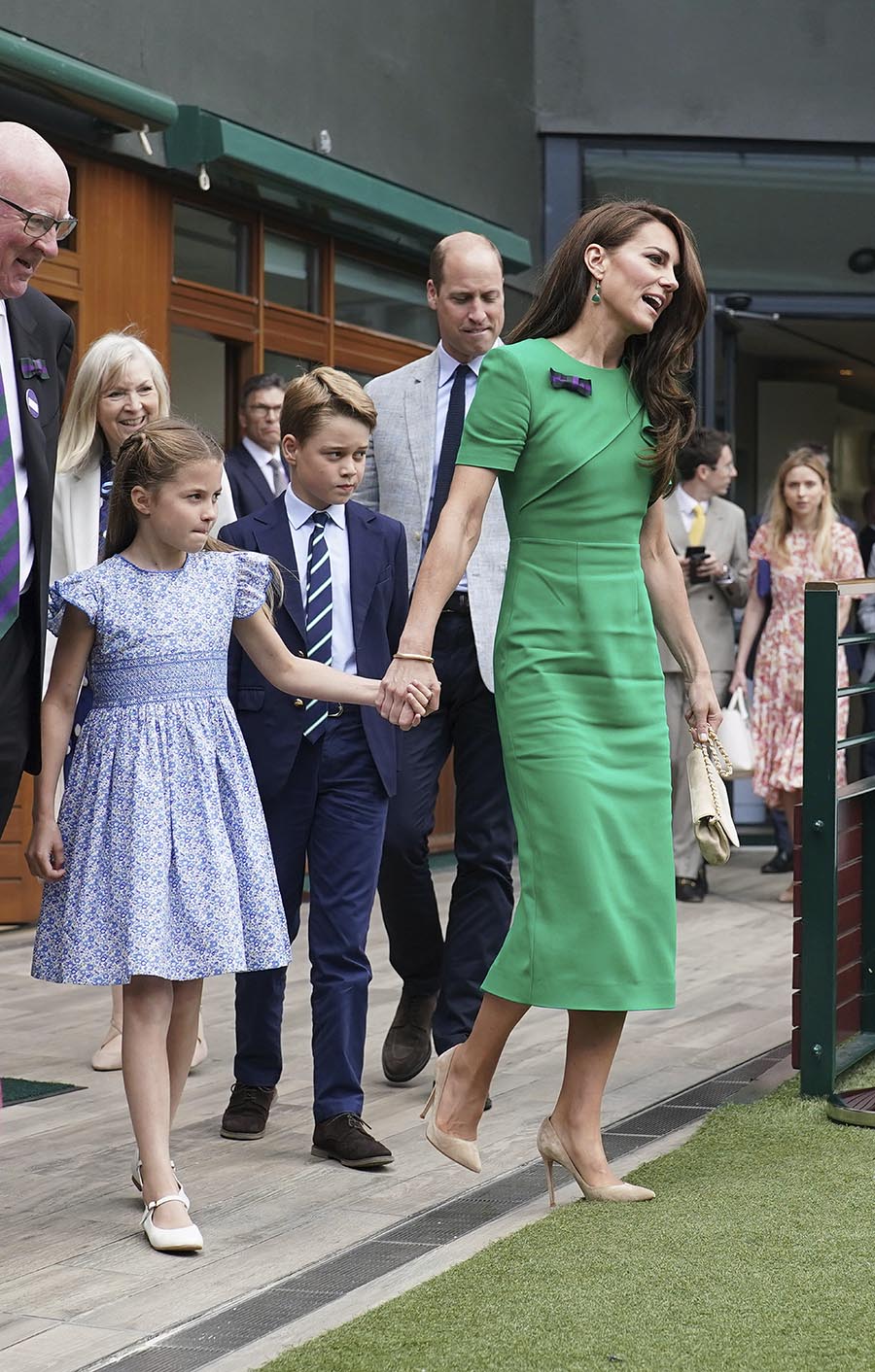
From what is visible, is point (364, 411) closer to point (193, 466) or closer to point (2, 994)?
point (193, 466)

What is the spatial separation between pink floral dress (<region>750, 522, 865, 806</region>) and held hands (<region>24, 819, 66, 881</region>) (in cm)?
572

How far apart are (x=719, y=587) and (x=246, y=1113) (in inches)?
205

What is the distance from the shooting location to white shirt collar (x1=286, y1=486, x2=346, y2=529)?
462cm

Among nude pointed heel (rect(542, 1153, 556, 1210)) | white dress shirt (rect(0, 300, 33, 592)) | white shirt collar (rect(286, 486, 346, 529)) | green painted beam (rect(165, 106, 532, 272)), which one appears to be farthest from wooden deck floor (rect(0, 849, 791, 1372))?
green painted beam (rect(165, 106, 532, 272))

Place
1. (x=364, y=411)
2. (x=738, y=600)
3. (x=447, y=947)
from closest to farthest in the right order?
(x=364, y=411) → (x=447, y=947) → (x=738, y=600)

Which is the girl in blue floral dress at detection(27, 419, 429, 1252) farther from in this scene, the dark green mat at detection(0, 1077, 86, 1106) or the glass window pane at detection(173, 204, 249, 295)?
the glass window pane at detection(173, 204, 249, 295)

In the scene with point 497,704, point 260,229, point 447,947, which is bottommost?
point 447,947

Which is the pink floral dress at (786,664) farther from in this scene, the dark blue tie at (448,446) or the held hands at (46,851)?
the held hands at (46,851)

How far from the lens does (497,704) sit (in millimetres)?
3986

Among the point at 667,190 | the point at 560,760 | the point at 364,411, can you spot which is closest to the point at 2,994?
the point at 364,411

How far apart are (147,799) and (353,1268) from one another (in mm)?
942

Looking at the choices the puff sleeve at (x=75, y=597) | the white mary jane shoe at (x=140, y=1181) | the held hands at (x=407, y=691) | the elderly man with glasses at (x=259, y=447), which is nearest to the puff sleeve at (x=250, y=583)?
the puff sleeve at (x=75, y=597)

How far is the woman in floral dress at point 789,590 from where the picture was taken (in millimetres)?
9078

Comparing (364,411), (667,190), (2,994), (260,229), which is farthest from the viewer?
(667,190)
